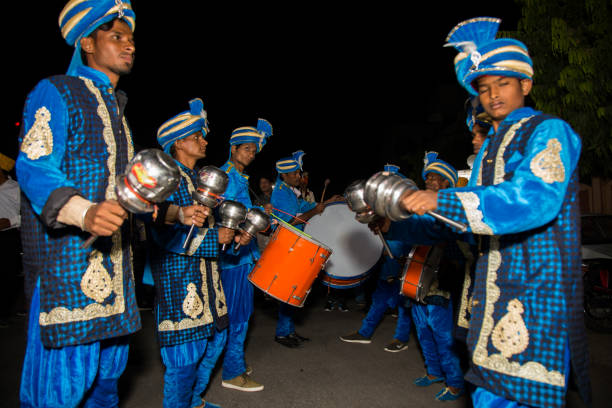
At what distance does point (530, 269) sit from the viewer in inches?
65.1

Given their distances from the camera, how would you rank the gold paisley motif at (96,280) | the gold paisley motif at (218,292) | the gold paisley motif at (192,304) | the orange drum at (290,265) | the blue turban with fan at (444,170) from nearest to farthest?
1. the gold paisley motif at (96,280)
2. the gold paisley motif at (192,304)
3. the gold paisley motif at (218,292)
4. the orange drum at (290,265)
5. the blue turban with fan at (444,170)

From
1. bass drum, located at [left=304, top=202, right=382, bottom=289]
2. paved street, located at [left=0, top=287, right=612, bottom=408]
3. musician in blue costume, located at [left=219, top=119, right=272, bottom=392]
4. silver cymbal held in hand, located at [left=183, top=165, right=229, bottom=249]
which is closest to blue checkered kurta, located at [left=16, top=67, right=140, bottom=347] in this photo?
silver cymbal held in hand, located at [left=183, top=165, right=229, bottom=249]

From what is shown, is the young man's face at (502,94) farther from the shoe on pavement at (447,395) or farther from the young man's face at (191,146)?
the shoe on pavement at (447,395)

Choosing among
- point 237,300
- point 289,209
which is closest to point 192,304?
point 237,300

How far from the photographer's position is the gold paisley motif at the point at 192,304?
9.30ft

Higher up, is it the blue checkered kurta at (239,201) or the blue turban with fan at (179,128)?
the blue turban with fan at (179,128)

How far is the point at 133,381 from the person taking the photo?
162 inches

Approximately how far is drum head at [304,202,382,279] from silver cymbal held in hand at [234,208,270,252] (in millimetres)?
1394

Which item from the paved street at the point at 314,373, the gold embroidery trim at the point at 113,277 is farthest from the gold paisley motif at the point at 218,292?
the gold embroidery trim at the point at 113,277

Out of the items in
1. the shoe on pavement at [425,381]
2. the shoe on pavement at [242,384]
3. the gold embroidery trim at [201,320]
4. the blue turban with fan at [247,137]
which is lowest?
the shoe on pavement at [425,381]

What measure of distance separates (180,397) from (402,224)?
6.88 feet

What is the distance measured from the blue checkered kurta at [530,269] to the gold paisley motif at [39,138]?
5.47 ft

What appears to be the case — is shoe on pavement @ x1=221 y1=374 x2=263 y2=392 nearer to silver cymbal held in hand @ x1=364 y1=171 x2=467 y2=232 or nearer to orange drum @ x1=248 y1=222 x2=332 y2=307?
orange drum @ x1=248 y1=222 x2=332 y2=307

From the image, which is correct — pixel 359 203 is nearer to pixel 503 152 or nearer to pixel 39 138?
pixel 503 152
